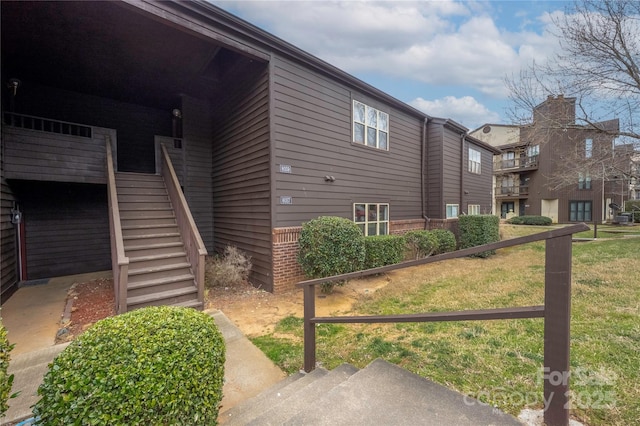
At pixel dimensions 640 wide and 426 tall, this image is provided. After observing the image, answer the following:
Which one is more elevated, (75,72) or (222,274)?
(75,72)

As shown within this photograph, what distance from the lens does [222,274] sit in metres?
6.36

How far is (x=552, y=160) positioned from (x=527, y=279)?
22.5 meters

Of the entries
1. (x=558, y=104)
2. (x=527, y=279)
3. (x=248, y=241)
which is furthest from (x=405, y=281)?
(x=558, y=104)

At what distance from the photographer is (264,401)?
2.36 m

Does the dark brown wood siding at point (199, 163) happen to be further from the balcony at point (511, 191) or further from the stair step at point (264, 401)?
the balcony at point (511, 191)

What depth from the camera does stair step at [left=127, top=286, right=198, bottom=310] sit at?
14.6ft

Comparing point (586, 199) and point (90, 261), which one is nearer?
point (90, 261)

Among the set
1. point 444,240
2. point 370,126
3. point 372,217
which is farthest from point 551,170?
point 372,217

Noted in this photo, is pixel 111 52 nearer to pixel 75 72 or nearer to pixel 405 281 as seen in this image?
pixel 75 72

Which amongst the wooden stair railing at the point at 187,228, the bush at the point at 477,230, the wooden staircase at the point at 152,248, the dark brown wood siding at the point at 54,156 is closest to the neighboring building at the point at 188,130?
the dark brown wood siding at the point at 54,156

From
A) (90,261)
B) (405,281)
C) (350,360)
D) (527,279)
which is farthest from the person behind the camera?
(90,261)

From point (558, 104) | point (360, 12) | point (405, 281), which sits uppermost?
point (360, 12)

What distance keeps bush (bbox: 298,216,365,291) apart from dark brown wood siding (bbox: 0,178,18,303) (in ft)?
20.0

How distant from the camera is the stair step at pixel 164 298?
175 inches
